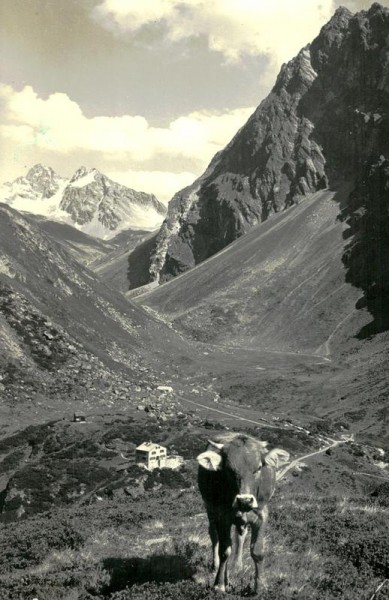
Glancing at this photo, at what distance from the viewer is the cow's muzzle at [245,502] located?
9.98 metres

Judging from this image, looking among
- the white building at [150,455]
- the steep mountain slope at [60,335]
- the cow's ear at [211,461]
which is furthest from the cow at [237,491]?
the steep mountain slope at [60,335]

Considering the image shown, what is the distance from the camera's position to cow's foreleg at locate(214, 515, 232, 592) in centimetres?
1033

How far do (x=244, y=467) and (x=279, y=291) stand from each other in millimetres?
148528

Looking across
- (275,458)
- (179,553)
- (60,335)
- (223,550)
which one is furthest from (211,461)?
(60,335)

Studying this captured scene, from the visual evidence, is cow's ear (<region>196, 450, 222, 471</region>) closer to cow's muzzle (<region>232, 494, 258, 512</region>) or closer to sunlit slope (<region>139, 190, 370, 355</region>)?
cow's muzzle (<region>232, 494, 258, 512</region>)

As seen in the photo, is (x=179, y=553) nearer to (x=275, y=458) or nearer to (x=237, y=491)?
(x=237, y=491)

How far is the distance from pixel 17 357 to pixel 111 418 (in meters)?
19.8

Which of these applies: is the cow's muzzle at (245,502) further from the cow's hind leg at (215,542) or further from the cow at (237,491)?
the cow's hind leg at (215,542)

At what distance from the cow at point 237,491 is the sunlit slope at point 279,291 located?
4577 inches

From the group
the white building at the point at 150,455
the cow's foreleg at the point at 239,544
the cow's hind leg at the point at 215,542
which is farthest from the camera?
the white building at the point at 150,455

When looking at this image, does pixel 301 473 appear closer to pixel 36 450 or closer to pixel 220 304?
pixel 36 450

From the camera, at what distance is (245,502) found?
9.99 meters

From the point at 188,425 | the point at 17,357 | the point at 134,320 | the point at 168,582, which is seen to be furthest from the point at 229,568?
the point at 134,320

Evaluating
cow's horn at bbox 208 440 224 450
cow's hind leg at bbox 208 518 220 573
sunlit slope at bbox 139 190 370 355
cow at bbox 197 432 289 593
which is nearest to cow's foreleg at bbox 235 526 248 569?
cow at bbox 197 432 289 593
